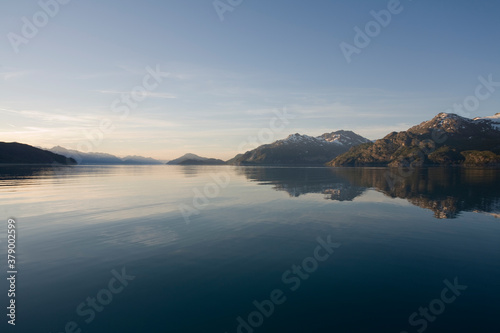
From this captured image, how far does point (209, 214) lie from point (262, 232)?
37.6 ft

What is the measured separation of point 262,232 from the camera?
27.2 m

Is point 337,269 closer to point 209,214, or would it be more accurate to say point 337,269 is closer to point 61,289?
point 61,289

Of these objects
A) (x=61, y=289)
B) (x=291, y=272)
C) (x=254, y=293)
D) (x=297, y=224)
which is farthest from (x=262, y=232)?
(x=61, y=289)
